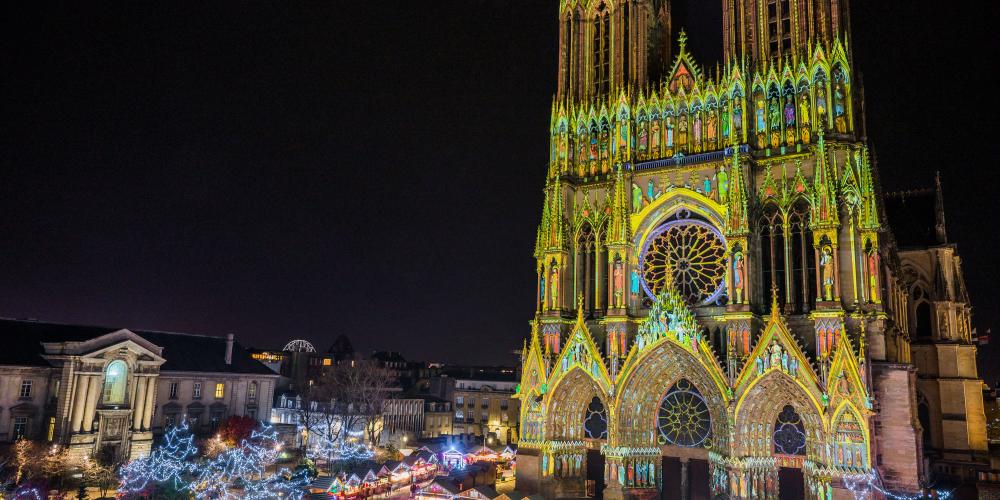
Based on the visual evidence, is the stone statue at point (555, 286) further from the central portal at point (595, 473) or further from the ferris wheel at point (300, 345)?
the ferris wheel at point (300, 345)

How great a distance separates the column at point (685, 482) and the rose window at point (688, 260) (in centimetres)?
868

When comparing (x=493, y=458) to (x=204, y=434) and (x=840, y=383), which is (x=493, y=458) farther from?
(x=840, y=383)

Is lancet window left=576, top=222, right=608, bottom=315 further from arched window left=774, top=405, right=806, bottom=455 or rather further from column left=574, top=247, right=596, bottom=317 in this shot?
arched window left=774, top=405, right=806, bottom=455

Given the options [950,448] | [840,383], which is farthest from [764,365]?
[950,448]

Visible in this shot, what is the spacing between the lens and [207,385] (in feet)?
184

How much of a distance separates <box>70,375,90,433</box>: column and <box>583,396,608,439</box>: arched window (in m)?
34.5

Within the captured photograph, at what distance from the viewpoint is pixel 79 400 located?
45156 mm

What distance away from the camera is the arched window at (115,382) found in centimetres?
4752

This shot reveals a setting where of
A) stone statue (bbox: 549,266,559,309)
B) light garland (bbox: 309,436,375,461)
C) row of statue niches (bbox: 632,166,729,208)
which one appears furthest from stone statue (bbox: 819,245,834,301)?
light garland (bbox: 309,436,375,461)

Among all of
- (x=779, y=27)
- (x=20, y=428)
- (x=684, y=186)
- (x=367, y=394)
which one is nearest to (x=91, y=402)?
(x=20, y=428)

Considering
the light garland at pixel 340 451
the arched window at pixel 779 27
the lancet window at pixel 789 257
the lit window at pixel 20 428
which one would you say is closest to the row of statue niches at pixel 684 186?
the lancet window at pixel 789 257

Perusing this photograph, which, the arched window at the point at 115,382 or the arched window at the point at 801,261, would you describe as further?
the arched window at the point at 115,382

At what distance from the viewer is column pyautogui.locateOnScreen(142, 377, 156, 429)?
49.5 m

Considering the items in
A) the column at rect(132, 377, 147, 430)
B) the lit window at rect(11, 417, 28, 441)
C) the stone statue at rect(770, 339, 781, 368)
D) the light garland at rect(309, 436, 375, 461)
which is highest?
the stone statue at rect(770, 339, 781, 368)
